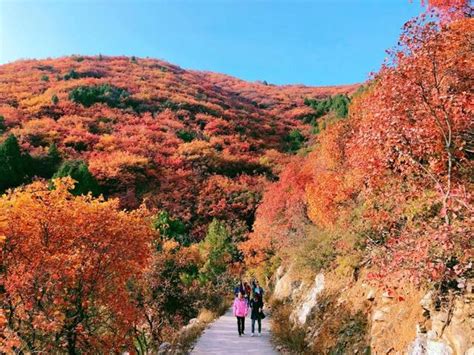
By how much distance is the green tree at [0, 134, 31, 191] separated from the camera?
39847mm

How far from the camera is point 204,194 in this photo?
45.5 metres

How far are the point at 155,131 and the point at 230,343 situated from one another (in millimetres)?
47891

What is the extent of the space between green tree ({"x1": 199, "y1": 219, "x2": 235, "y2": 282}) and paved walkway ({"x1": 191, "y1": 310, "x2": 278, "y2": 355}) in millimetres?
15083

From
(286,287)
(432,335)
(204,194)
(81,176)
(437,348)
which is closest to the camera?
(437,348)

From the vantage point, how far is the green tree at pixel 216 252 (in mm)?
31109

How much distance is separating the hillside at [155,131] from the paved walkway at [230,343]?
20136 millimetres

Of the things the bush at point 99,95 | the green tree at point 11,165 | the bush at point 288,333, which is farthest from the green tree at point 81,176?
the bush at point 288,333

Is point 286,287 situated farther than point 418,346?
Yes

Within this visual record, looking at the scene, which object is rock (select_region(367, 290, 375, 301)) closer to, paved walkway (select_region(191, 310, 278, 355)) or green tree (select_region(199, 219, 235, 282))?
paved walkway (select_region(191, 310, 278, 355))

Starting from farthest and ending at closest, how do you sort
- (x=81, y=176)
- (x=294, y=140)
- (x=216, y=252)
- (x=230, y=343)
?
(x=294, y=140) → (x=81, y=176) → (x=216, y=252) → (x=230, y=343)

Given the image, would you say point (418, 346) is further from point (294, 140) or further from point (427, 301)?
point (294, 140)

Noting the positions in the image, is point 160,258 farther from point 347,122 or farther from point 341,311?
point 341,311

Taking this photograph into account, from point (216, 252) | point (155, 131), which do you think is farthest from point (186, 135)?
point (216, 252)

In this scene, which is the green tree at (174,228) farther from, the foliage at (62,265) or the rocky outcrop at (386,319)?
the rocky outcrop at (386,319)
